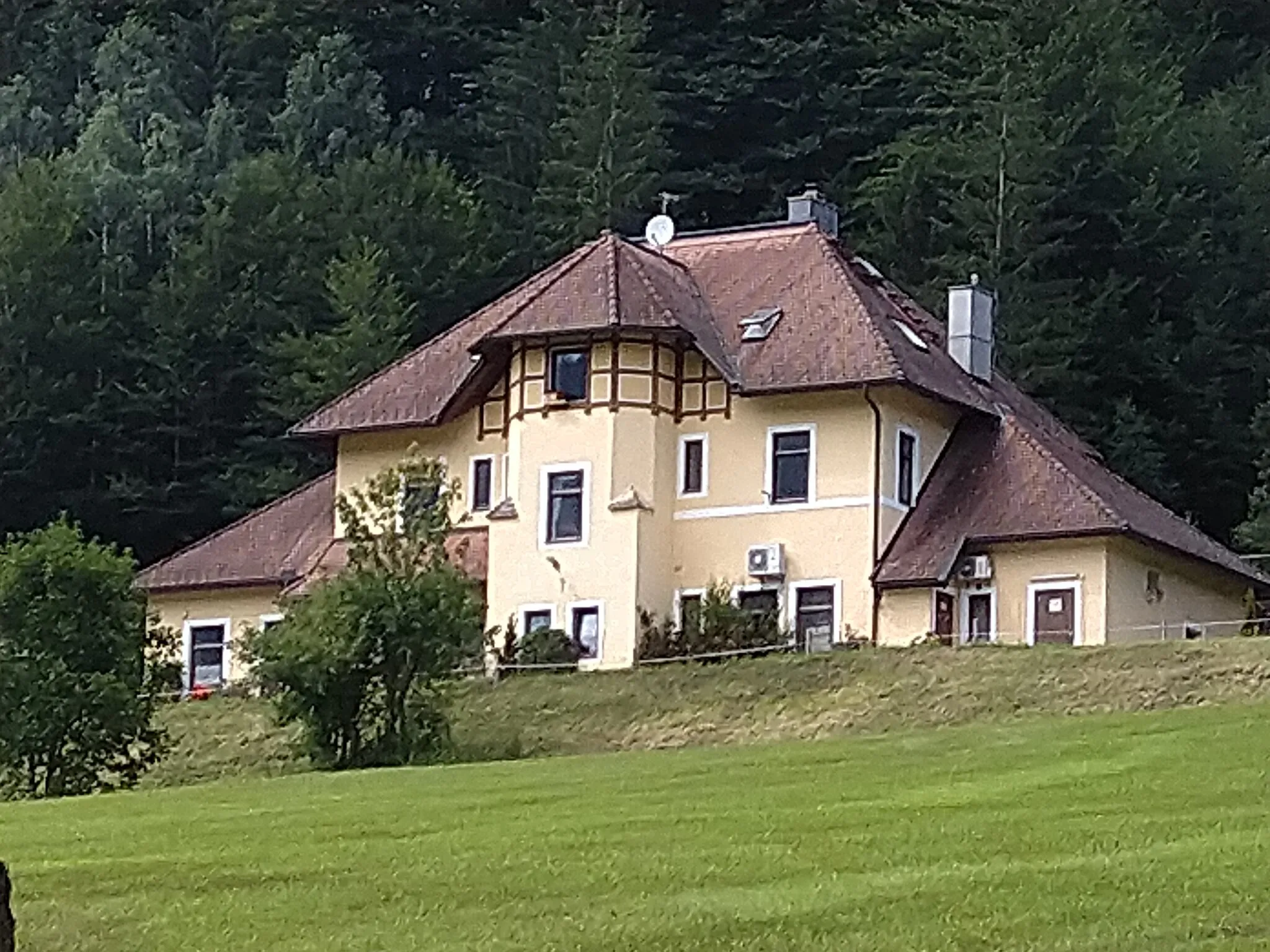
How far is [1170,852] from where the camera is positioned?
2470 centimetres

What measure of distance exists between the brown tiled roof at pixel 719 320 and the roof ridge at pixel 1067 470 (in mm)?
747

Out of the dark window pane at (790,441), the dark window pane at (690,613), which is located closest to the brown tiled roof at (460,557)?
the dark window pane at (690,613)

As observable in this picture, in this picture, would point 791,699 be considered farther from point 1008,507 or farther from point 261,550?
point 261,550

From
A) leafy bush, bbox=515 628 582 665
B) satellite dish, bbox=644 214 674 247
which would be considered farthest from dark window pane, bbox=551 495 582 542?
satellite dish, bbox=644 214 674 247

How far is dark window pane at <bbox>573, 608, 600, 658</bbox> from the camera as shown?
163ft

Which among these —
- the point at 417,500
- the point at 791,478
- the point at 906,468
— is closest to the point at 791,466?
the point at 791,478

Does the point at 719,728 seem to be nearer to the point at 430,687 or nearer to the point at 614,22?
the point at 430,687

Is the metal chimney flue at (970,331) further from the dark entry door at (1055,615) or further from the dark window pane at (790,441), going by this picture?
the dark entry door at (1055,615)

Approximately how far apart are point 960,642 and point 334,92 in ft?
140

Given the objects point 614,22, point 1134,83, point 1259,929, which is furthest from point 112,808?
point 614,22

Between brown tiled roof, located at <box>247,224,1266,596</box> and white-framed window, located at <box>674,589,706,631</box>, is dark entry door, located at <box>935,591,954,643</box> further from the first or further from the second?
white-framed window, located at <box>674,589,706,631</box>

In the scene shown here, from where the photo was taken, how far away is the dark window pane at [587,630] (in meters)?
49.7

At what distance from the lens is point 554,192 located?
79625 mm

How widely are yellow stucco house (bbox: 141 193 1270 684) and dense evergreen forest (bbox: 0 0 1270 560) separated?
42.4 feet
